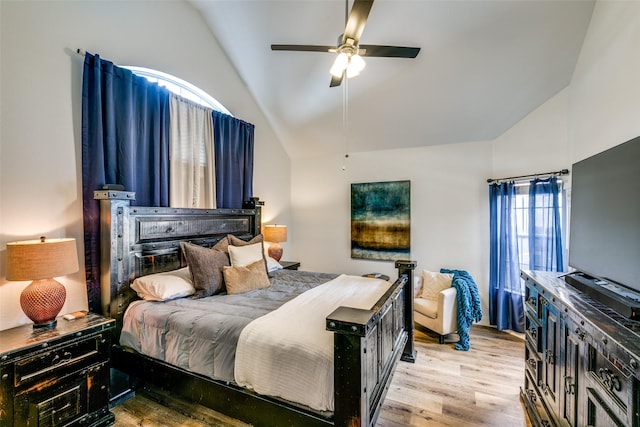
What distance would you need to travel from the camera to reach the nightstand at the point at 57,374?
156 cm

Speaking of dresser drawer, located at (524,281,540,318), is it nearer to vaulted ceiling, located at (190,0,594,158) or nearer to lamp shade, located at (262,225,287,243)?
vaulted ceiling, located at (190,0,594,158)

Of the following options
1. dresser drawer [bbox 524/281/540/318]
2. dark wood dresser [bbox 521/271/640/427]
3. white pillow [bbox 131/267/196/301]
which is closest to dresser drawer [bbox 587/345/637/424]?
dark wood dresser [bbox 521/271/640/427]

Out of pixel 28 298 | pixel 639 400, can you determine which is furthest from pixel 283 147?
pixel 639 400

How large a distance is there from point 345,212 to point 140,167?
2957 millimetres

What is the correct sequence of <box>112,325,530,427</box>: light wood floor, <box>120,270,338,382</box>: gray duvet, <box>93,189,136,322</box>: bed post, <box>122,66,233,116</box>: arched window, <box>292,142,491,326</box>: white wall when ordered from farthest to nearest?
1. <box>292,142,491,326</box>: white wall
2. <box>122,66,233,116</box>: arched window
3. <box>93,189,136,322</box>: bed post
4. <box>112,325,530,427</box>: light wood floor
5. <box>120,270,338,382</box>: gray duvet

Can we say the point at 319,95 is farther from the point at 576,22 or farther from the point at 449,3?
the point at 576,22

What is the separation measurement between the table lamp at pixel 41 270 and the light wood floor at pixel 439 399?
3.21 ft

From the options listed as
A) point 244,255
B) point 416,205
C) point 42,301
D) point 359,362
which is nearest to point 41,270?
point 42,301

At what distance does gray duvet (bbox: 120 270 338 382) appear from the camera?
1.79m

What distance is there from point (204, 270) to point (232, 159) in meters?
1.72

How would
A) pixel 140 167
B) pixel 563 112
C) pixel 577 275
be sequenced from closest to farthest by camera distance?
1. pixel 577 275
2. pixel 140 167
3. pixel 563 112

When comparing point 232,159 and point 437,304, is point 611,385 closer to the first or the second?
point 437,304

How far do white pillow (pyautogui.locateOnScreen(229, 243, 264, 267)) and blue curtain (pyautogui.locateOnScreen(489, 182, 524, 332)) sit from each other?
2.96 metres

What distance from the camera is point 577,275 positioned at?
1901mm
